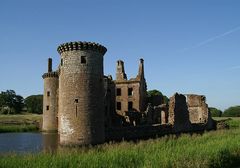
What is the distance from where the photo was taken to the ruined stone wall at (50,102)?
3881cm

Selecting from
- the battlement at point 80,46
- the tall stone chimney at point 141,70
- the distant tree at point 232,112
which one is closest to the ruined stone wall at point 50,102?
the tall stone chimney at point 141,70

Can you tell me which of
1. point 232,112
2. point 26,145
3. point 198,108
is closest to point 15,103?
point 232,112

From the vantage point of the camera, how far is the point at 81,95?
73.6 feet

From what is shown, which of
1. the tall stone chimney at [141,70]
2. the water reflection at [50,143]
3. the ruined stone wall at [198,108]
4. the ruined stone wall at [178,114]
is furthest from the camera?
the tall stone chimney at [141,70]

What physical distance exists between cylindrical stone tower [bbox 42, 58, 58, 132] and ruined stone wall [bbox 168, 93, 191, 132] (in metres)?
12.9

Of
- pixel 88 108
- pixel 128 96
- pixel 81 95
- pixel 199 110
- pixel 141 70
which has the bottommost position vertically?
pixel 88 108

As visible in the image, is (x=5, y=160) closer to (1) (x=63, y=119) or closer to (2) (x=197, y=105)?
(1) (x=63, y=119)

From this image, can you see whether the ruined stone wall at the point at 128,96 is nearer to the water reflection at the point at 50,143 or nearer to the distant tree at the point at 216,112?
the water reflection at the point at 50,143

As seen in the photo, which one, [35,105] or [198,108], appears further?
[35,105]

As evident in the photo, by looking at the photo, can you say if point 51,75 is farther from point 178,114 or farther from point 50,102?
point 178,114

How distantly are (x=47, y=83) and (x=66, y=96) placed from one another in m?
17.8

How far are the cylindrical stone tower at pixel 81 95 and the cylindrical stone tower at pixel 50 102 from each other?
16.1 meters

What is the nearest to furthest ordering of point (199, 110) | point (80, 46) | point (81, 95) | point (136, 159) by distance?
point (136, 159) < point (81, 95) < point (80, 46) < point (199, 110)

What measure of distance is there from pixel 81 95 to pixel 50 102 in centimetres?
1775
